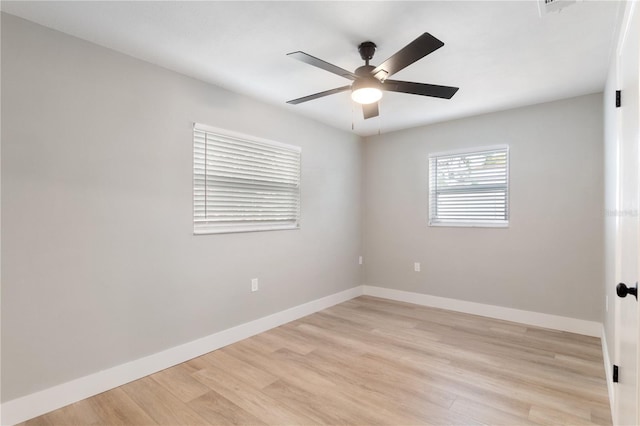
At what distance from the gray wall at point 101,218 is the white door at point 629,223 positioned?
9.09ft

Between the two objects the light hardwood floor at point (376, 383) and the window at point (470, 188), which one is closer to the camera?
the light hardwood floor at point (376, 383)

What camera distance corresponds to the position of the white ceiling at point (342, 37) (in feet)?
6.10

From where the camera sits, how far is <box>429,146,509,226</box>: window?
3770 mm

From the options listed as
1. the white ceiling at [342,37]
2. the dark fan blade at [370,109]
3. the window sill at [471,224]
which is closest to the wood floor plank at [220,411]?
the dark fan blade at [370,109]

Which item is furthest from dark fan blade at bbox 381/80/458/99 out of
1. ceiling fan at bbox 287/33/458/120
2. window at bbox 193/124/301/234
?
window at bbox 193/124/301/234

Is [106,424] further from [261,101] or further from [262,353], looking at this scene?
[261,101]

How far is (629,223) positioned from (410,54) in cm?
135

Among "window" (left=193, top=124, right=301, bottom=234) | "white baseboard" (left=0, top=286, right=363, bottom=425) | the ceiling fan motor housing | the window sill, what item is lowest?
"white baseboard" (left=0, top=286, right=363, bottom=425)

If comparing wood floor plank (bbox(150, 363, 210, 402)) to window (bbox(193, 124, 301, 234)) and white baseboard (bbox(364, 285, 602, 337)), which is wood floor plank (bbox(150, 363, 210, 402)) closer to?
window (bbox(193, 124, 301, 234))

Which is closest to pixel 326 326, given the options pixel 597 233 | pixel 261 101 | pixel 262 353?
pixel 262 353

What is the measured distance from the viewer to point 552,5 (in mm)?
1739

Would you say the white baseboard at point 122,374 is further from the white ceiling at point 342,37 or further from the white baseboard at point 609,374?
the white baseboard at point 609,374

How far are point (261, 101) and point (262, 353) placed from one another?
2475 millimetres

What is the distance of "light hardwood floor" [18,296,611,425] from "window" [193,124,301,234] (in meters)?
1.18
